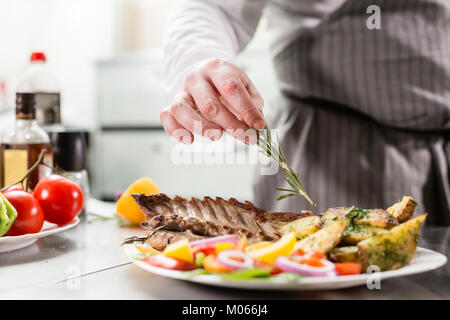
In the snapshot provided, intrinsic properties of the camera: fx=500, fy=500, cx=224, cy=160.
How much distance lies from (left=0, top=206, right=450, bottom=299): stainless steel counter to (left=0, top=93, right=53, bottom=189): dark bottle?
292 millimetres

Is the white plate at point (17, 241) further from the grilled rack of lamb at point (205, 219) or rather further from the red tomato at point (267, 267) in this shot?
the red tomato at point (267, 267)

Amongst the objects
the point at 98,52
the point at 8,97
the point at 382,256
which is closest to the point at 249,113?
the point at 382,256

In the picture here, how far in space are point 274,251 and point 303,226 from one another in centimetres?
16

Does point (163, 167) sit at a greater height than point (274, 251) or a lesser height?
lesser

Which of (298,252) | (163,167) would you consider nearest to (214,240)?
(298,252)

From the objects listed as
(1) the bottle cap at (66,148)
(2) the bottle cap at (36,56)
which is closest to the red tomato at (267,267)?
(1) the bottle cap at (66,148)

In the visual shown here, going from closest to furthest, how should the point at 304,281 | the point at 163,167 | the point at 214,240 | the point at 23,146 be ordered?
the point at 304,281
the point at 214,240
the point at 23,146
the point at 163,167

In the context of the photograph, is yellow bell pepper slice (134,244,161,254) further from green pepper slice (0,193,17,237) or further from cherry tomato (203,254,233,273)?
green pepper slice (0,193,17,237)

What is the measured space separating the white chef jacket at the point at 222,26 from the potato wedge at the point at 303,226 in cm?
54

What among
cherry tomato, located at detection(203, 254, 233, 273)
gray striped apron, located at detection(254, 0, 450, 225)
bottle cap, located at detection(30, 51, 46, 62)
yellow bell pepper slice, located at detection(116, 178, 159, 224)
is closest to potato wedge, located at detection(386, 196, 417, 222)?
cherry tomato, located at detection(203, 254, 233, 273)

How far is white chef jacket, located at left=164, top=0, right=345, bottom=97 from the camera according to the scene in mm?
1264

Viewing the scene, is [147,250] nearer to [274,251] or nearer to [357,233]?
[274,251]

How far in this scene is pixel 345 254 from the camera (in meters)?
0.69
